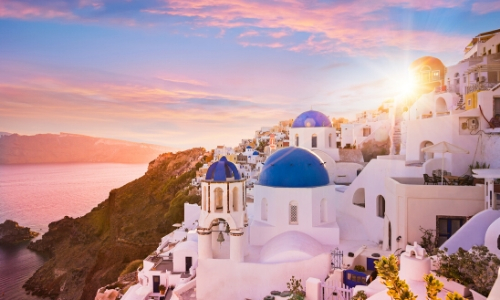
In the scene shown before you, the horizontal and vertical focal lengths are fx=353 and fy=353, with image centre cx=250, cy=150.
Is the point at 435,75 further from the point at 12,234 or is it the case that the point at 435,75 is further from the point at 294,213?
the point at 12,234

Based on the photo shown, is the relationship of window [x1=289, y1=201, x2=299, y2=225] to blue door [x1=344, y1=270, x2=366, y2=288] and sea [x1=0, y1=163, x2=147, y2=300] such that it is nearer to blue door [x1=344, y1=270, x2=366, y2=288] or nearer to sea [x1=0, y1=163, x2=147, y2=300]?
blue door [x1=344, y1=270, x2=366, y2=288]

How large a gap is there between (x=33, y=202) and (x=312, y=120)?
95.1 m

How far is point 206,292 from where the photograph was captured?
41.0 ft

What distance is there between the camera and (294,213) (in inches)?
568

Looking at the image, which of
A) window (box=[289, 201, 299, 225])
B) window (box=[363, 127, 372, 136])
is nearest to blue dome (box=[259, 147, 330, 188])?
window (box=[289, 201, 299, 225])

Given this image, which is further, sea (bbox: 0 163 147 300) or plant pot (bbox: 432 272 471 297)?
sea (bbox: 0 163 147 300)

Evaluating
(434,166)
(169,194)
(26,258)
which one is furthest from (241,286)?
(26,258)

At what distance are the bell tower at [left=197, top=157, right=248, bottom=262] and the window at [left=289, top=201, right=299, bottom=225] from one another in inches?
90.9

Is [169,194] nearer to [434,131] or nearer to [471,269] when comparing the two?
[434,131]

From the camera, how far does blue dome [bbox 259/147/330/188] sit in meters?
14.5

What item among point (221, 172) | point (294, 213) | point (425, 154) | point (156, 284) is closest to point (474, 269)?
point (294, 213)

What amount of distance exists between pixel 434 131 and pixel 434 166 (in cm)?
173

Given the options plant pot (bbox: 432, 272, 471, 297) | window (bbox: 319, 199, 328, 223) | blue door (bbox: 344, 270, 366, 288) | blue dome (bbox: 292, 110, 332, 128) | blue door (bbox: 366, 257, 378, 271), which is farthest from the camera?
blue dome (bbox: 292, 110, 332, 128)

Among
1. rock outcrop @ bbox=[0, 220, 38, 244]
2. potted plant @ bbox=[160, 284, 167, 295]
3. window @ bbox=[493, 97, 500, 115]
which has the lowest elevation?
rock outcrop @ bbox=[0, 220, 38, 244]
